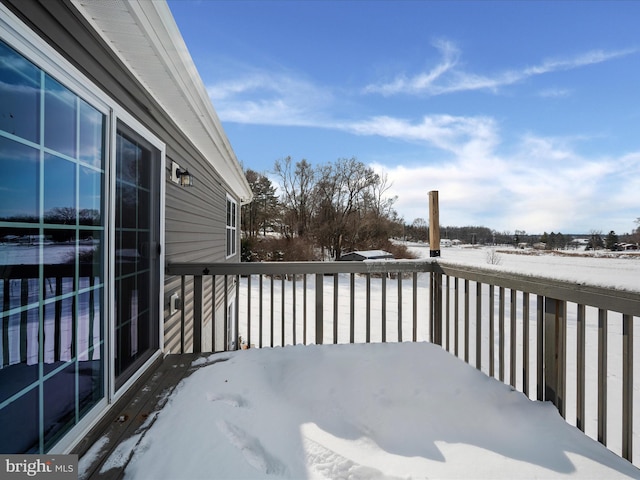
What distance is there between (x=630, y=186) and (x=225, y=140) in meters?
17.3

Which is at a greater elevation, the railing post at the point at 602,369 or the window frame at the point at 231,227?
the window frame at the point at 231,227

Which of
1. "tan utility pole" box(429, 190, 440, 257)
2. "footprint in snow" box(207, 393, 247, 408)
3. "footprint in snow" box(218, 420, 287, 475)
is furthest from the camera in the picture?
"tan utility pole" box(429, 190, 440, 257)

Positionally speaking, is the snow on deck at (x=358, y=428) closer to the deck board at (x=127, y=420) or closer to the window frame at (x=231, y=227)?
the deck board at (x=127, y=420)

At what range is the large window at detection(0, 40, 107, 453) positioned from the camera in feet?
3.68

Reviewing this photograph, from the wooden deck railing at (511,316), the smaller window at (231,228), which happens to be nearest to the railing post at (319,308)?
the wooden deck railing at (511,316)

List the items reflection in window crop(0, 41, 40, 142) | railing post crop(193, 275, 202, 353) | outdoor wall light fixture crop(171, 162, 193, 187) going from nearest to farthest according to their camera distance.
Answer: reflection in window crop(0, 41, 40, 142) → railing post crop(193, 275, 202, 353) → outdoor wall light fixture crop(171, 162, 193, 187)

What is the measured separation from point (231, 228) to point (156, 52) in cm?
701

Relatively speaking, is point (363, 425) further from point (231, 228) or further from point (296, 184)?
point (296, 184)

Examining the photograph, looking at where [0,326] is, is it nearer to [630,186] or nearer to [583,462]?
[583,462]

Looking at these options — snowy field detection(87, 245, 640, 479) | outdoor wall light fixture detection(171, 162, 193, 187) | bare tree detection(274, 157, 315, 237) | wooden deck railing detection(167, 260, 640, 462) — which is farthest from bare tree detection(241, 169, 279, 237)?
snowy field detection(87, 245, 640, 479)

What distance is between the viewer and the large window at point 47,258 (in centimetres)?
112

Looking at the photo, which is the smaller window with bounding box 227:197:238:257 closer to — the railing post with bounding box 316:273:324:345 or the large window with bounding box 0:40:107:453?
the railing post with bounding box 316:273:324:345

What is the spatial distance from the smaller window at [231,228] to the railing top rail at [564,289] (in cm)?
700

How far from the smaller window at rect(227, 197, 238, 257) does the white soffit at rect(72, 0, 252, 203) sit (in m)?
4.96
